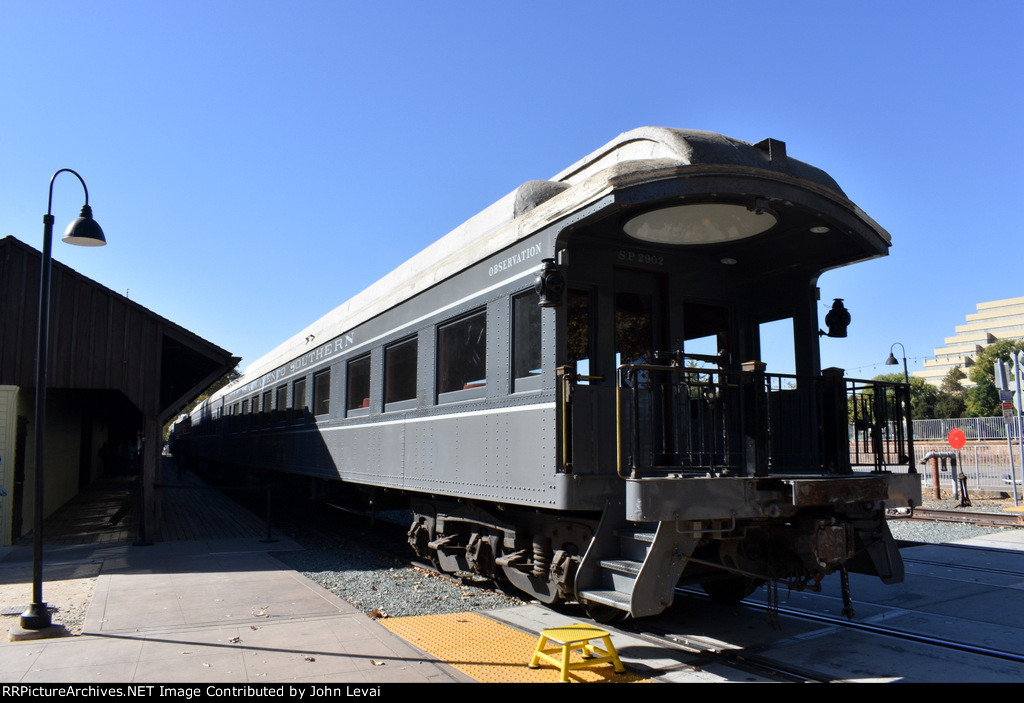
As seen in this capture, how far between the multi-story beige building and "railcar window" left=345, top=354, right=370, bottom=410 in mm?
125355

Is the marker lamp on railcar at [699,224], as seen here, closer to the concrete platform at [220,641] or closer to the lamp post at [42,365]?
the concrete platform at [220,641]

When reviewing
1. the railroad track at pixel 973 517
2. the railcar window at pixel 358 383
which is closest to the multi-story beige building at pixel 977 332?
the railroad track at pixel 973 517

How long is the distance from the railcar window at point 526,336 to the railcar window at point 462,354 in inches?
21.5

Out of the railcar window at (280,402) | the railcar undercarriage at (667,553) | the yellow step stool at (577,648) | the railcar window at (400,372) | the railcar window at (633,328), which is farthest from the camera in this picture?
the railcar window at (280,402)

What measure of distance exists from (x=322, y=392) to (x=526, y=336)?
6515 mm

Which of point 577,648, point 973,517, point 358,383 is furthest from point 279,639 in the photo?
point 973,517

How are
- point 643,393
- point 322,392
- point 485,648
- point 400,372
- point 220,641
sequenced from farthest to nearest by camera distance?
point 322,392 < point 400,372 < point 643,393 < point 220,641 < point 485,648

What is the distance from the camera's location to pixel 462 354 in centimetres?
753

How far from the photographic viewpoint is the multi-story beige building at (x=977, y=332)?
390 feet

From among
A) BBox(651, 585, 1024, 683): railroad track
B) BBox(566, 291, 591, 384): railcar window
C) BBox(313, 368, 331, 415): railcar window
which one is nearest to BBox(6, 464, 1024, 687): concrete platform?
BBox(651, 585, 1024, 683): railroad track

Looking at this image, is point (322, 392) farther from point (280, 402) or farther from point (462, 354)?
point (462, 354)

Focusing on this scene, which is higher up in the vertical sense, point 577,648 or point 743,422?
point 743,422

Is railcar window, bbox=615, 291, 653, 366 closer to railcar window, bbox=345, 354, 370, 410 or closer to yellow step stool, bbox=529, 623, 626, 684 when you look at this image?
yellow step stool, bbox=529, 623, 626, 684

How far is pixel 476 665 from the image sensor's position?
5.20 meters
